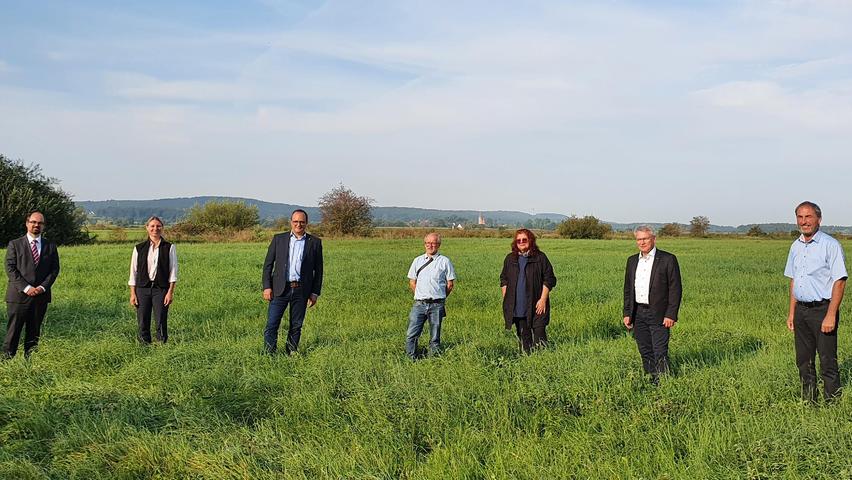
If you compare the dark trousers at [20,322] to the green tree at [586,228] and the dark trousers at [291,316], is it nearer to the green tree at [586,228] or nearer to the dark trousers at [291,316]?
the dark trousers at [291,316]

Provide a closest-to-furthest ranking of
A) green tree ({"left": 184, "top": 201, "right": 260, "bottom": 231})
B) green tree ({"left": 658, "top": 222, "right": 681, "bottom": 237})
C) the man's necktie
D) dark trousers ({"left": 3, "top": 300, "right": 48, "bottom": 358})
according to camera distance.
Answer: dark trousers ({"left": 3, "top": 300, "right": 48, "bottom": 358})
the man's necktie
green tree ({"left": 184, "top": 201, "right": 260, "bottom": 231})
green tree ({"left": 658, "top": 222, "right": 681, "bottom": 237})

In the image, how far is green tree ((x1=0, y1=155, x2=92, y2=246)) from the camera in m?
37.1

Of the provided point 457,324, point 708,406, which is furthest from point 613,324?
point 708,406

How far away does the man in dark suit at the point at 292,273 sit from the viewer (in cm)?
806

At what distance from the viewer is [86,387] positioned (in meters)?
6.05

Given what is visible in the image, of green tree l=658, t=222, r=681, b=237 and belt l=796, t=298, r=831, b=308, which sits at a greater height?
green tree l=658, t=222, r=681, b=237

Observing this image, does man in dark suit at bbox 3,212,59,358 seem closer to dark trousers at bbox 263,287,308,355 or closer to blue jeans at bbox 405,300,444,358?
dark trousers at bbox 263,287,308,355

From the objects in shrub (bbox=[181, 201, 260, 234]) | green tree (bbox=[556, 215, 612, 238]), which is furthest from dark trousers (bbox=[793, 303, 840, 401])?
green tree (bbox=[556, 215, 612, 238])

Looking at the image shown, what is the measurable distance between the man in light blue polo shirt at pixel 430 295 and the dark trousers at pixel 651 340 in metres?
2.40

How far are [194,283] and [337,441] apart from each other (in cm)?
1321

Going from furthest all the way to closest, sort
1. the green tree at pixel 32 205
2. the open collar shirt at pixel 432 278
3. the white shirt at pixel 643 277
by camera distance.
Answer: the green tree at pixel 32 205 → the open collar shirt at pixel 432 278 → the white shirt at pixel 643 277

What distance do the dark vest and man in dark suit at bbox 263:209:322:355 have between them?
1520mm

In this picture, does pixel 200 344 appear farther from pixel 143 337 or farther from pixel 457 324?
pixel 457 324

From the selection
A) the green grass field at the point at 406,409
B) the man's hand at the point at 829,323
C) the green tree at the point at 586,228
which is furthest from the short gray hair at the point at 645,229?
the green tree at the point at 586,228
